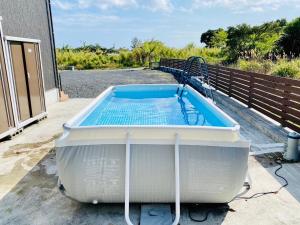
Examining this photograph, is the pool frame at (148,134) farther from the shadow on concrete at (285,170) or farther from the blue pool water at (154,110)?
the shadow on concrete at (285,170)

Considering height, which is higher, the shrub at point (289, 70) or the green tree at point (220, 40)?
the green tree at point (220, 40)

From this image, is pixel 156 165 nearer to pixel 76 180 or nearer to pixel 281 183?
pixel 76 180

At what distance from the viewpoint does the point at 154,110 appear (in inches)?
208

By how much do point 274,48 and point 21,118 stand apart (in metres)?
16.7

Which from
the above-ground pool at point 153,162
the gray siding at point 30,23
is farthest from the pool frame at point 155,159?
the gray siding at point 30,23

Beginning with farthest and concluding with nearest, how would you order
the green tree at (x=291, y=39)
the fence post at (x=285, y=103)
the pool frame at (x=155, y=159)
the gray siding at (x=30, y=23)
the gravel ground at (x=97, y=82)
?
1. the green tree at (x=291, y=39)
2. the gravel ground at (x=97, y=82)
3. the gray siding at (x=30, y=23)
4. the fence post at (x=285, y=103)
5. the pool frame at (x=155, y=159)

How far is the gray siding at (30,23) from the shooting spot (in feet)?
17.9

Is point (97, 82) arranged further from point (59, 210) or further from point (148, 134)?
point (148, 134)

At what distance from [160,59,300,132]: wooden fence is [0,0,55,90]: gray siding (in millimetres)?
5197

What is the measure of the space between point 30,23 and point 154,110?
155 inches

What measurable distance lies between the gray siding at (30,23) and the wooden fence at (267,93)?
17.0 ft

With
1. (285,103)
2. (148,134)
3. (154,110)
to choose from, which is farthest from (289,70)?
(148,134)

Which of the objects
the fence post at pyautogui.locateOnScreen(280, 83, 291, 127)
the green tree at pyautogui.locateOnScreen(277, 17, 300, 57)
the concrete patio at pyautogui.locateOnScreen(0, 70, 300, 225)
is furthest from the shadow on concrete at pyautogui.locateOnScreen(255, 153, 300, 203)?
the green tree at pyautogui.locateOnScreen(277, 17, 300, 57)

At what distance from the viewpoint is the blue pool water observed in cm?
400
